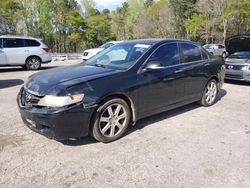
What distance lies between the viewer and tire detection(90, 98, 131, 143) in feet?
11.8

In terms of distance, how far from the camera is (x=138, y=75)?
157 inches

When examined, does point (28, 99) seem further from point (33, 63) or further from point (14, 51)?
point (33, 63)

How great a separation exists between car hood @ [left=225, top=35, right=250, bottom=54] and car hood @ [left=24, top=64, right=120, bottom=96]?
717 cm

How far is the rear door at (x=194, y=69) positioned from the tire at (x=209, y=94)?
23 cm

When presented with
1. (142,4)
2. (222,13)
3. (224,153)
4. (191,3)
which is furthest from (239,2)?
(142,4)

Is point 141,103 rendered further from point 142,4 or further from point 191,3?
point 142,4

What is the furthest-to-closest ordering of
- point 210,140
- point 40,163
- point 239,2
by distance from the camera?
point 239,2
point 210,140
point 40,163

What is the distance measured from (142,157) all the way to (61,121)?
3.89 feet

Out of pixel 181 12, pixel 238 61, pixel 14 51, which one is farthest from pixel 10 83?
pixel 181 12

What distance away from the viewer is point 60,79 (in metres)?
3.64

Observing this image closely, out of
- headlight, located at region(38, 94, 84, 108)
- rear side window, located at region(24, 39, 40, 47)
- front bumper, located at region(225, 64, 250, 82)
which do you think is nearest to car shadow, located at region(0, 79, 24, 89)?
rear side window, located at region(24, 39, 40, 47)

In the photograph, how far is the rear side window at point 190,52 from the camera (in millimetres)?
4949

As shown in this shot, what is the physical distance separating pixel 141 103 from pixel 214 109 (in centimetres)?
220

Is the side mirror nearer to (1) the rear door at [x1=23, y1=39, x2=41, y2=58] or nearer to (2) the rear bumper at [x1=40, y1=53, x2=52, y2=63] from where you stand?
(1) the rear door at [x1=23, y1=39, x2=41, y2=58]
